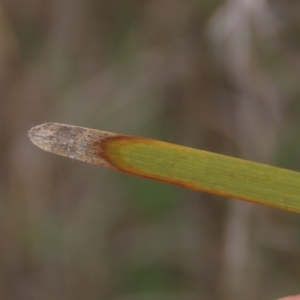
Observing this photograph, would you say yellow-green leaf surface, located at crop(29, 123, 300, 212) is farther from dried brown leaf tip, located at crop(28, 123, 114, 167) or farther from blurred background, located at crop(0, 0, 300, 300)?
blurred background, located at crop(0, 0, 300, 300)

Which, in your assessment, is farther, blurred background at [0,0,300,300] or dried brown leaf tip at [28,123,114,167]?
blurred background at [0,0,300,300]

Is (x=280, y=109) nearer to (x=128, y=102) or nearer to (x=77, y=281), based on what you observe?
(x=128, y=102)

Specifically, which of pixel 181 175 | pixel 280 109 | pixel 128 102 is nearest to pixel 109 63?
pixel 128 102

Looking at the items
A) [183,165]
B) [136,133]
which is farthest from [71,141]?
[136,133]

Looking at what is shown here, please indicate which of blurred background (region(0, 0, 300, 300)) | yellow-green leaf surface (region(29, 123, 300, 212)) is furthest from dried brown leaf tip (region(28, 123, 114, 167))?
blurred background (region(0, 0, 300, 300))

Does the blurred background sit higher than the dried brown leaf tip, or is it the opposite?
the dried brown leaf tip

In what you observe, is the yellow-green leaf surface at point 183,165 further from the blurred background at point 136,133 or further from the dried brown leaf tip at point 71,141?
the blurred background at point 136,133
